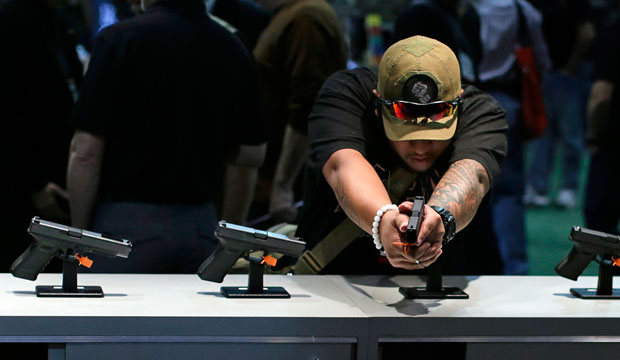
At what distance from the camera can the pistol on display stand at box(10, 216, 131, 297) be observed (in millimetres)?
2445

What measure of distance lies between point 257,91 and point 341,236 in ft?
2.51

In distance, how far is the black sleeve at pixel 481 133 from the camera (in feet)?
9.22

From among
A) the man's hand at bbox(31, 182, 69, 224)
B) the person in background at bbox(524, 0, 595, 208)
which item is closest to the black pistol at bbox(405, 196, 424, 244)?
the man's hand at bbox(31, 182, 69, 224)

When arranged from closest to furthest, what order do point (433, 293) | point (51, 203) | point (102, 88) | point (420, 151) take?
1. point (433, 293)
2. point (420, 151)
3. point (102, 88)
4. point (51, 203)

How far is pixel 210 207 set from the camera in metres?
3.31

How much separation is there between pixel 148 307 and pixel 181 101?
963 millimetres

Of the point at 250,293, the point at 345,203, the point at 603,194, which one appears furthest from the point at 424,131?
the point at 603,194

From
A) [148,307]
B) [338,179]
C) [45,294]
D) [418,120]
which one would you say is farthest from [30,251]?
[418,120]

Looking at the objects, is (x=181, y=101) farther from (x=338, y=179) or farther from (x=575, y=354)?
(x=575, y=354)

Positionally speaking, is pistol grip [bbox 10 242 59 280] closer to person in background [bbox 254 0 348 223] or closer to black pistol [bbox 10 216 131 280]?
black pistol [bbox 10 216 131 280]

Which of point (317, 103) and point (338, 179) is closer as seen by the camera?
point (338, 179)

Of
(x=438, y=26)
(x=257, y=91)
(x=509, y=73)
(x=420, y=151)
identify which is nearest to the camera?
(x=420, y=151)

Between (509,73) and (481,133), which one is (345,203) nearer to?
(481,133)

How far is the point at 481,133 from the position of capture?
289 centimetres
